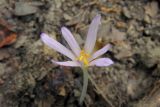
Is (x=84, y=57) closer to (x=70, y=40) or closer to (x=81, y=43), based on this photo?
(x=70, y=40)

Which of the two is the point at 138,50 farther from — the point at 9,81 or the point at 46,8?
the point at 9,81

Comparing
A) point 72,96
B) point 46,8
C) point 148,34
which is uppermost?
point 46,8

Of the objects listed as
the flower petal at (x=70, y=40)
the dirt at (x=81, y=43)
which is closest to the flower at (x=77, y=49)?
the flower petal at (x=70, y=40)

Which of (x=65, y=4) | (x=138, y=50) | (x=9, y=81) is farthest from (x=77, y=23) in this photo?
(x=9, y=81)

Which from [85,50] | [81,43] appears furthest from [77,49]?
[81,43]

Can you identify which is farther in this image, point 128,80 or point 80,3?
point 80,3
